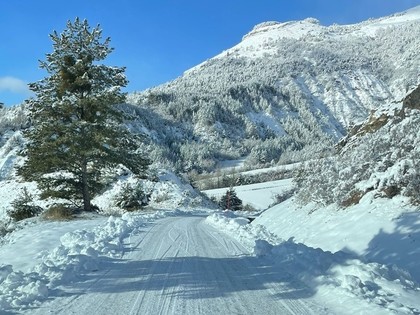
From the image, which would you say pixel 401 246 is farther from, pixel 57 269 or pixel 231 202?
pixel 231 202

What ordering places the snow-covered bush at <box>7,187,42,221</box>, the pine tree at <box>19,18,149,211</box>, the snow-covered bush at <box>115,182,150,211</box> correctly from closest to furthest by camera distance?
the pine tree at <box>19,18,149,211</box>, the snow-covered bush at <box>7,187,42,221</box>, the snow-covered bush at <box>115,182,150,211</box>

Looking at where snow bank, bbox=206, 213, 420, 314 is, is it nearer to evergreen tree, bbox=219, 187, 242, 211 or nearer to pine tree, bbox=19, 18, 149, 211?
pine tree, bbox=19, 18, 149, 211

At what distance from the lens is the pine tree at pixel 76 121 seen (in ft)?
74.6

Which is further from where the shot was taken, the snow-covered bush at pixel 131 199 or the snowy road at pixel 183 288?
the snow-covered bush at pixel 131 199

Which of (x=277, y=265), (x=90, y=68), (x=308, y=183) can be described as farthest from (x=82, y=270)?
(x=90, y=68)

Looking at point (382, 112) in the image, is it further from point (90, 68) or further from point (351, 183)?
point (90, 68)

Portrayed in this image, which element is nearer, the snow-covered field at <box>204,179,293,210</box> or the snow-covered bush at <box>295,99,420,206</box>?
the snow-covered bush at <box>295,99,420,206</box>

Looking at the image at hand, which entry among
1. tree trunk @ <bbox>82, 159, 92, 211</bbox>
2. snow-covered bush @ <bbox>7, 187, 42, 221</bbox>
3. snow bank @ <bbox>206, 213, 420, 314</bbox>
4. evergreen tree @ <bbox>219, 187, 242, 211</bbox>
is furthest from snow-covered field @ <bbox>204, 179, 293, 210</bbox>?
snow bank @ <bbox>206, 213, 420, 314</bbox>

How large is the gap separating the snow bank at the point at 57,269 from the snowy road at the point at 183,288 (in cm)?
26

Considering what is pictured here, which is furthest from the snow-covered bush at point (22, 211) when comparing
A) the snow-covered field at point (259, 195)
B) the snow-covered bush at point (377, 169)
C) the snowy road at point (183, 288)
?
the snow-covered field at point (259, 195)

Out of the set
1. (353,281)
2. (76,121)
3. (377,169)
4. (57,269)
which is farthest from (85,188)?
(353,281)

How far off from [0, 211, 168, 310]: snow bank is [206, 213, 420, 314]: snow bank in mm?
4181

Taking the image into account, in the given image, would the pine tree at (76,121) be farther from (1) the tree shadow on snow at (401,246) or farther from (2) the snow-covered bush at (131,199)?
(1) the tree shadow on snow at (401,246)

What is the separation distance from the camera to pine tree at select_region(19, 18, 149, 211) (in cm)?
2273
